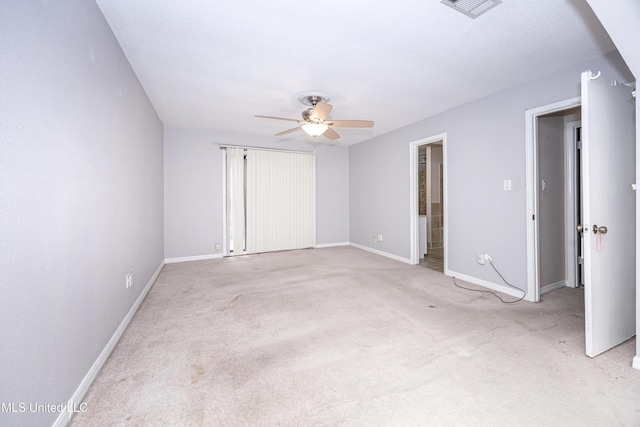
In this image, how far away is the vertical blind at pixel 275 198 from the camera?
517cm

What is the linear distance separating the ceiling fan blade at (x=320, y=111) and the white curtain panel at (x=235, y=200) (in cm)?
Result: 246

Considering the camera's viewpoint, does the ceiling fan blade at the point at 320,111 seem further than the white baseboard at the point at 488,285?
No

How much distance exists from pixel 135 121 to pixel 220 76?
99cm

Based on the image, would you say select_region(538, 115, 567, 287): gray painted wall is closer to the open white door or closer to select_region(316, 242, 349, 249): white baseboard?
the open white door

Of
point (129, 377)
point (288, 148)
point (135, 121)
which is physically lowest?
point (129, 377)

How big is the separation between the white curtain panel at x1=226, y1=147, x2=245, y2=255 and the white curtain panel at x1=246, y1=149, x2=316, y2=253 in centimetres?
13

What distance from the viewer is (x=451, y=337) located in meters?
2.12

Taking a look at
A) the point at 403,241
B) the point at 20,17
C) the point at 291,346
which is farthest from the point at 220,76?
the point at 403,241

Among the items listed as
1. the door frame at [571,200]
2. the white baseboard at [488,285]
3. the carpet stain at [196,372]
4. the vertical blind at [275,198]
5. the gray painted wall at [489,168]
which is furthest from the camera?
the vertical blind at [275,198]

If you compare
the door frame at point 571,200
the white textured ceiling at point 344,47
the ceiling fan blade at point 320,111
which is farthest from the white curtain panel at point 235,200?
the door frame at point 571,200

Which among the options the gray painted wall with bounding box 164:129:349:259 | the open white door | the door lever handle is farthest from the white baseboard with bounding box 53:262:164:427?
the door lever handle

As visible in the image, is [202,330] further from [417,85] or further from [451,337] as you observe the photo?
[417,85]

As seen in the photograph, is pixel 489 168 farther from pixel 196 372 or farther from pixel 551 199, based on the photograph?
pixel 196 372

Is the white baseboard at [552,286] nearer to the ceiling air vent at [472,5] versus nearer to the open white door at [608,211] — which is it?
the open white door at [608,211]
